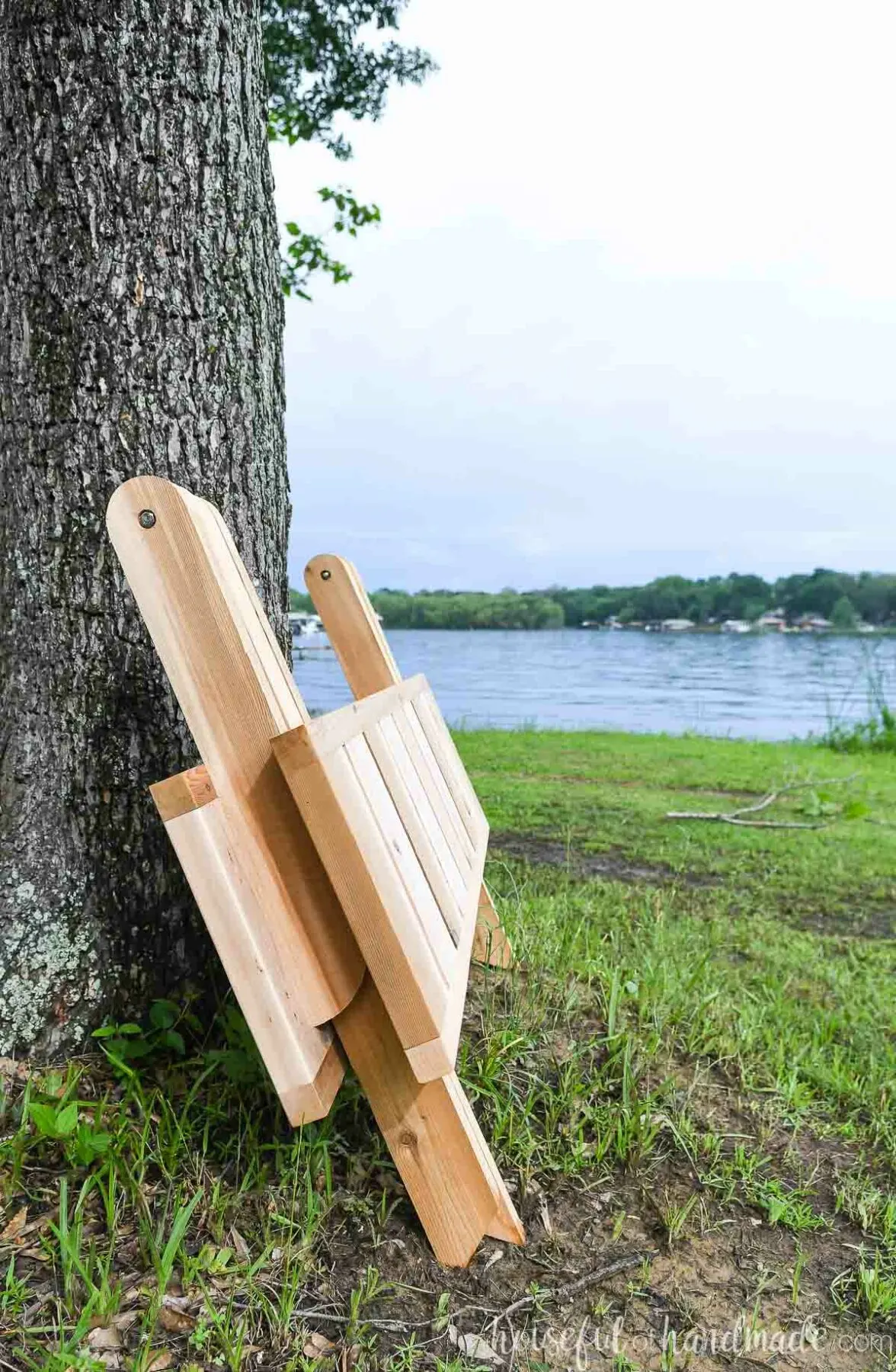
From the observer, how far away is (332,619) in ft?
9.75

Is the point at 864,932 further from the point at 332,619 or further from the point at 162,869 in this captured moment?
the point at 162,869

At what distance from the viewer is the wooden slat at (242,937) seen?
1.67m

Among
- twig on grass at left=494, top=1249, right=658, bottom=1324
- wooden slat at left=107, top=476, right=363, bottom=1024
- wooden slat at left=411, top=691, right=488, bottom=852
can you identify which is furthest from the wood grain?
wooden slat at left=411, top=691, right=488, bottom=852

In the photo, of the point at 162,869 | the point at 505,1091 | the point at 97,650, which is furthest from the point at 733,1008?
the point at 97,650

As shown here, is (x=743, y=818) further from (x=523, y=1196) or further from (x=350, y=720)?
(x=350, y=720)

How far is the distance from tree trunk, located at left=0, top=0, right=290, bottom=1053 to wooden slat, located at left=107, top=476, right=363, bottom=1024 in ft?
1.67

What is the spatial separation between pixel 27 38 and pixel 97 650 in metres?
1.44

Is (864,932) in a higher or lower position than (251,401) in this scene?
lower

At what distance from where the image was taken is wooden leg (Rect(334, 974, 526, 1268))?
1851 mm

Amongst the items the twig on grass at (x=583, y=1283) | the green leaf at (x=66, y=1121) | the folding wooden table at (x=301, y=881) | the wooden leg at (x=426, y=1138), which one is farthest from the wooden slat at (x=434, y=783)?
the green leaf at (x=66, y=1121)

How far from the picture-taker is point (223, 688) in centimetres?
176

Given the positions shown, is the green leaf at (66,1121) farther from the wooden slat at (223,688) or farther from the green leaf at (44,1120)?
the wooden slat at (223,688)

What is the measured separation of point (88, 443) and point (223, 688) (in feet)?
2.77

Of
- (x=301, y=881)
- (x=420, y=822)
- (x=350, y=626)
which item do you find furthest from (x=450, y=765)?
(x=301, y=881)
